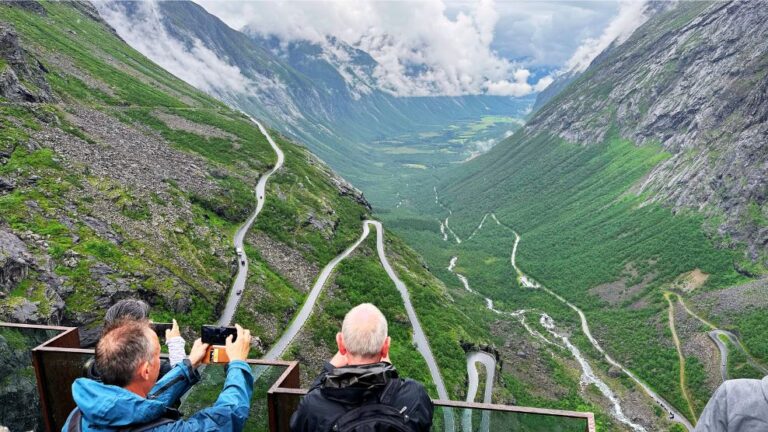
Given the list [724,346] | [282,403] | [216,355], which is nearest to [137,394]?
[216,355]

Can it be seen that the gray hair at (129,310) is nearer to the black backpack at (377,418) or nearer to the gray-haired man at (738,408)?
the black backpack at (377,418)

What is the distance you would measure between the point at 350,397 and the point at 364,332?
2.54 ft

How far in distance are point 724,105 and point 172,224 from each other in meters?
172

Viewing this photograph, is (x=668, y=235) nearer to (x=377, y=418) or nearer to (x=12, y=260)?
(x=12, y=260)

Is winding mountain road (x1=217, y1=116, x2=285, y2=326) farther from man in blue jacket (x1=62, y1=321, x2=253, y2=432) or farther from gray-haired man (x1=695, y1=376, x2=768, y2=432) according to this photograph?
gray-haired man (x1=695, y1=376, x2=768, y2=432)

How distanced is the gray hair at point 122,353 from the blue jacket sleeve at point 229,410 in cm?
81

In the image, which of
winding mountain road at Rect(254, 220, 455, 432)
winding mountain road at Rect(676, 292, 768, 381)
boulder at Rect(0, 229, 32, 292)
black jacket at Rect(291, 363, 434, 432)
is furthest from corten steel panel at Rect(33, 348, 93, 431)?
winding mountain road at Rect(676, 292, 768, 381)

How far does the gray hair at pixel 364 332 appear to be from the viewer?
5941mm

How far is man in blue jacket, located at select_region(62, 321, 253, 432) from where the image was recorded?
5395mm

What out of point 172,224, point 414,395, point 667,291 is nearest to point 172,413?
point 414,395

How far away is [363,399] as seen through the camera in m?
Result: 5.59

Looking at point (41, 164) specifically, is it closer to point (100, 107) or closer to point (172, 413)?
point (100, 107)

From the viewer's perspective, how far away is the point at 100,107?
87188 mm

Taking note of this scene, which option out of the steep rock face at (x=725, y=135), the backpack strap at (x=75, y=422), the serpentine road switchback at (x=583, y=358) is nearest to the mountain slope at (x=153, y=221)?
the backpack strap at (x=75, y=422)
